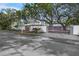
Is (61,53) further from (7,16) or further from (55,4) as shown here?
(7,16)

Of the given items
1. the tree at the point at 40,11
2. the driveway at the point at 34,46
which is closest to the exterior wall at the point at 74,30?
the driveway at the point at 34,46

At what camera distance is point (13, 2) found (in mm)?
3623

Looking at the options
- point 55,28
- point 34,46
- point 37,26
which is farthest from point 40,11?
point 34,46

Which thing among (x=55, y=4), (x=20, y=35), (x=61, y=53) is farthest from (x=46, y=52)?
(x=55, y=4)

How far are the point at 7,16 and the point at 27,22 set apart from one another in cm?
33

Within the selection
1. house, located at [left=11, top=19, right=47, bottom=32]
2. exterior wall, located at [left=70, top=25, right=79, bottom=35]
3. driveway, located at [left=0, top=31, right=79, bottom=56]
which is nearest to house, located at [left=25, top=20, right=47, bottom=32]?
house, located at [left=11, top=19, right=47, bottom=32]

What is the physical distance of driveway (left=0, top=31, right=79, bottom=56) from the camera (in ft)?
11.8

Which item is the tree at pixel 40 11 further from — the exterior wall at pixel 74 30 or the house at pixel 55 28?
the exterior wall at pixel 74 30

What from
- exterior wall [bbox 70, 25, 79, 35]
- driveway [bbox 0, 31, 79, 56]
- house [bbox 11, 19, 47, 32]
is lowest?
driveway [bbox 0, 31, 79, 56]

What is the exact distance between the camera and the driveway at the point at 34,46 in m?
3.59

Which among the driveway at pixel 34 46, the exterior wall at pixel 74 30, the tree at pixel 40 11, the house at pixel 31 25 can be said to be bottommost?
the driveway at pixel 34 46

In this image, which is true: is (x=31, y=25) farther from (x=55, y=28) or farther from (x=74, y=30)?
(x=74, y=30)

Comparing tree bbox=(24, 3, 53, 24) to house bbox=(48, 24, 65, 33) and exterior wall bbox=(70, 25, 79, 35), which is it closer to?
house bbox=(48, 24, 65, 33)

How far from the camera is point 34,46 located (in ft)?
11.9
